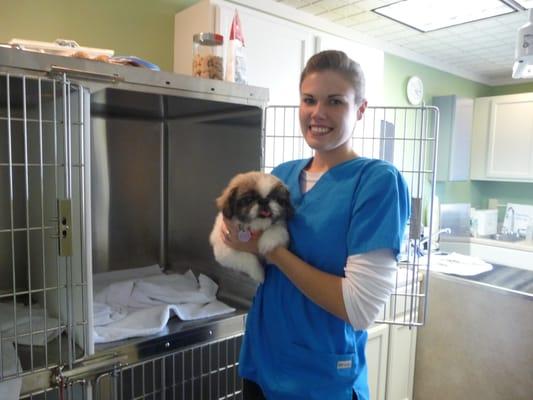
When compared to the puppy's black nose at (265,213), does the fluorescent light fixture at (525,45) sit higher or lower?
higher

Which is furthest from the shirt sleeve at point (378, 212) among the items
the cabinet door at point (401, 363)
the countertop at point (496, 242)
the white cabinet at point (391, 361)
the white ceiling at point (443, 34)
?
the countertop at point (496, 242)

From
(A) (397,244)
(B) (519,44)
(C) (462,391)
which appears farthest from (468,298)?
(A) (397,244)

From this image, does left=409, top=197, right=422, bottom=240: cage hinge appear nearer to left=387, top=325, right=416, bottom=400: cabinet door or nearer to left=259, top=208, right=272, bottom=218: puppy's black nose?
left=259, top=208, right=272, bottom=218: puppy's black nose

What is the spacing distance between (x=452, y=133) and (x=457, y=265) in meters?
1.22

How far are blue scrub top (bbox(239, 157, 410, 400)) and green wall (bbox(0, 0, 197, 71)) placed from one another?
1.08 metres

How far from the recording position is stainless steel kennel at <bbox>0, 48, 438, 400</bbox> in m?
0.90

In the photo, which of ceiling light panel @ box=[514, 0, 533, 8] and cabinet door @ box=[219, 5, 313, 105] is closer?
cabinet door @ box=[219, 5, 313, 105]

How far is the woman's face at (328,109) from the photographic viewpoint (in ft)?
2.75

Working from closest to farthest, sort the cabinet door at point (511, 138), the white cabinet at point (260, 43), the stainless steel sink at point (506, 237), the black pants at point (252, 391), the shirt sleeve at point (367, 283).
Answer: the shirt sleeve at point (367, 283) < the black pants at point (252, 391) < the white cabinet at point (260, 43) < the cabinet door at point (511, 138) < the stainless steel sink at point (506, 237)

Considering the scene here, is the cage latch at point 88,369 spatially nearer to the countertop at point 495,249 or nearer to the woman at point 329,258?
the woman at point 329,258

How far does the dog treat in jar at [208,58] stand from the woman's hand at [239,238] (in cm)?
50

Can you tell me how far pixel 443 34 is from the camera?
255cm

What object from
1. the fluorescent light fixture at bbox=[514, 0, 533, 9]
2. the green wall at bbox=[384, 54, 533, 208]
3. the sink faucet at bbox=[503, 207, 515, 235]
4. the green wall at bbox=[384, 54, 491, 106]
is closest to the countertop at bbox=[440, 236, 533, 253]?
the sink faucet at bbox=[503, 207, 515, 235]

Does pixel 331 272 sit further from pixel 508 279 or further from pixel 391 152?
pixel 508 279
